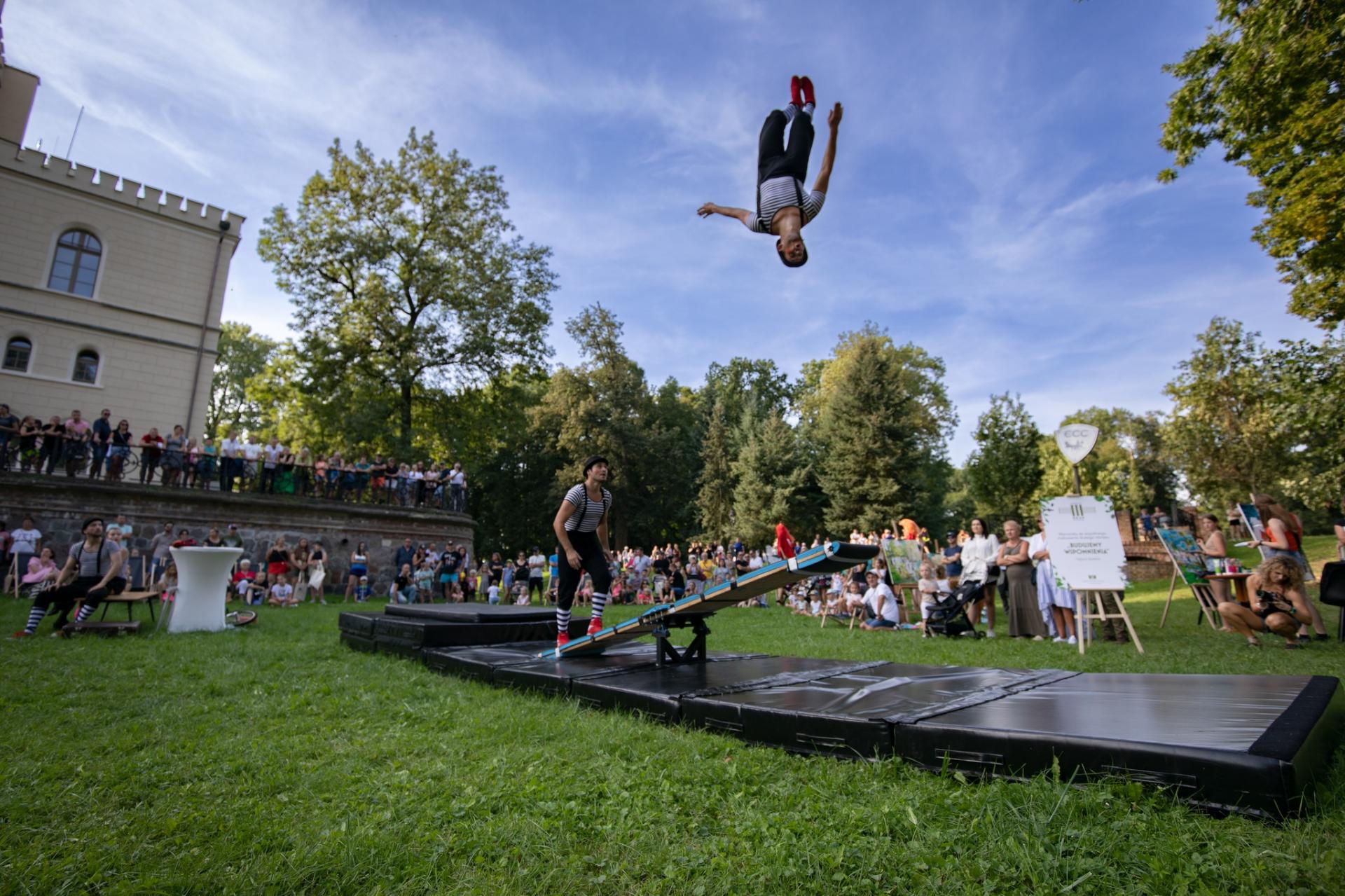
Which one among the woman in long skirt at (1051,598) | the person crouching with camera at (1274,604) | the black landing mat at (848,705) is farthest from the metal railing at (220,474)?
the person crouching with camera at (1274,604)

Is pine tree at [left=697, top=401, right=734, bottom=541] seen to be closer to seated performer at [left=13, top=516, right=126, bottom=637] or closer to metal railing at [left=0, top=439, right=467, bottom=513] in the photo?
metal railing at [left=0, top=439, right=467, bottom=513]

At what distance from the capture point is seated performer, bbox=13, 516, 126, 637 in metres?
8.41

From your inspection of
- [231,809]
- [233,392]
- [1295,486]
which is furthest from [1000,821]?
[233,392]

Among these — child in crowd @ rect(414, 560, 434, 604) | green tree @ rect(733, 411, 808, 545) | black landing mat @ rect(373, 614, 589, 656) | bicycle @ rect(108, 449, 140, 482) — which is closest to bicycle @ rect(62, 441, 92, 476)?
bicycle @ rect(108, 449, 140, 482)

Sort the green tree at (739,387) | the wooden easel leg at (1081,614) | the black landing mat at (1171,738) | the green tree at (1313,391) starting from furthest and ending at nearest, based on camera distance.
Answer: the green tree at (739,387) → the green tree at (1313,391) → the wooden easel leg at (1081,614) → the black landing mat at (1171,738)

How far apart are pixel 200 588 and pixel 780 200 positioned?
949cm

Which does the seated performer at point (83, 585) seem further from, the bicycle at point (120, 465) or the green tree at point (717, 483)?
the green tree at point (717, 483)

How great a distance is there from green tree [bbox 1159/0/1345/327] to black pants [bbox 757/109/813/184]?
749cm

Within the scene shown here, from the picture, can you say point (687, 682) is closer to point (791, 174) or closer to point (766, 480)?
point (791, 174)

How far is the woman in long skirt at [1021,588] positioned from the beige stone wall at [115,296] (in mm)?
27007

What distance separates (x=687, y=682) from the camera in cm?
481

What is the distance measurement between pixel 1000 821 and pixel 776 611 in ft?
49.0

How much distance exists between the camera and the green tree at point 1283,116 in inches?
339

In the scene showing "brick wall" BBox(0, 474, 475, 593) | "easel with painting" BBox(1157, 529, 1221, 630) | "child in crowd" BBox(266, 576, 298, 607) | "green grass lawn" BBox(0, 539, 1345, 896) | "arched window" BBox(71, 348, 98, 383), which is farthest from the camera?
"arched window" BBox(71, 348, 98, 383)
